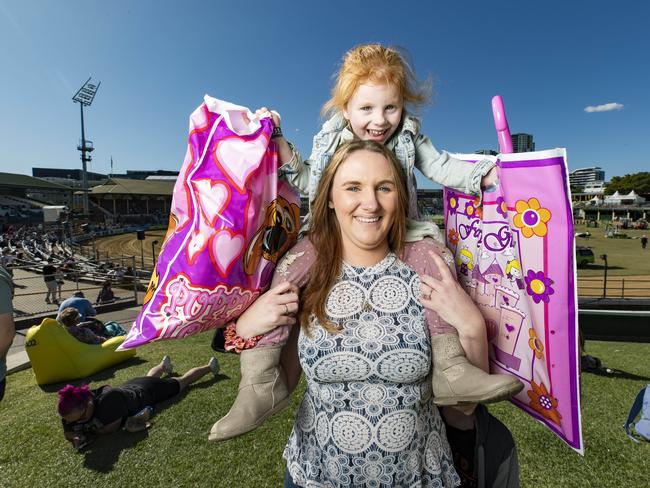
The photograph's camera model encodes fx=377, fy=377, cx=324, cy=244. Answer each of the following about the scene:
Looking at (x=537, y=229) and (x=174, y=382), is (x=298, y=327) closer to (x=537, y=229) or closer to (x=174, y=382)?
(x=537, y=229)

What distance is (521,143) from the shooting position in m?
1.32

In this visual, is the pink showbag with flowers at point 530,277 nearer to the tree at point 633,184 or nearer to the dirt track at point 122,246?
the dirt track at point 122,246

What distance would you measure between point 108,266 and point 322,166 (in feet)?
57.2

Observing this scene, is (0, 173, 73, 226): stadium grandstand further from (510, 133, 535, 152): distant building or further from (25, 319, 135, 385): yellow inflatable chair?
(510, 133, 535, 152): distant building

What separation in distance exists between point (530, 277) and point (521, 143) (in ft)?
1.56

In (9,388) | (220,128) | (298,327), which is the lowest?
(9,388)

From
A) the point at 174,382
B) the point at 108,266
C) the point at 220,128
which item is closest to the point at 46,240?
the point at 108,266

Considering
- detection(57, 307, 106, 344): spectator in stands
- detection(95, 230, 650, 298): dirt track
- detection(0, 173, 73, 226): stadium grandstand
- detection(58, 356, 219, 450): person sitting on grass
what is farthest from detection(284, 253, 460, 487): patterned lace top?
detection(0, 173, 73, 226): stadium grandstand

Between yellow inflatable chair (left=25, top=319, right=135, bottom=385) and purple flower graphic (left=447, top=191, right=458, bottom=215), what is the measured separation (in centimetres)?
449

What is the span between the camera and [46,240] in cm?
2697

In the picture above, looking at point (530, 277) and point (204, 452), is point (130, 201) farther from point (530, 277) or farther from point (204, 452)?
point (530, 277)

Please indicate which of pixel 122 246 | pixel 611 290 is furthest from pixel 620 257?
pixel 122 246

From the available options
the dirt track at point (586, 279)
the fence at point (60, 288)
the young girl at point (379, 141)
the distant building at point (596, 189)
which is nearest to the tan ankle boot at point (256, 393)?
the young girl at point (379, 141)

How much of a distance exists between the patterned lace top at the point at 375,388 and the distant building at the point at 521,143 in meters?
0.55
